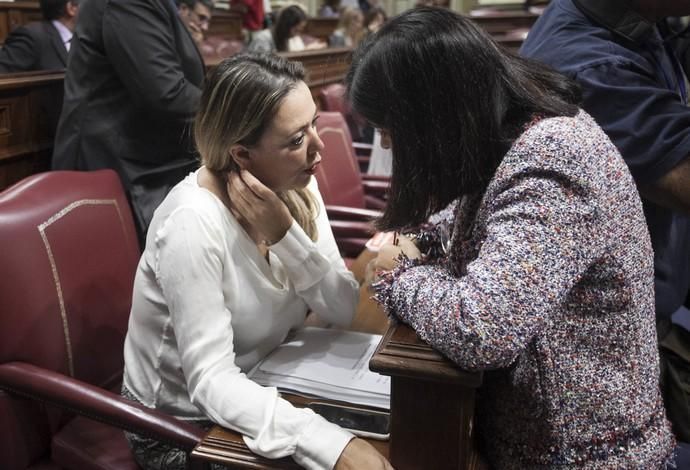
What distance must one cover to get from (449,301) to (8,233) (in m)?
0.89

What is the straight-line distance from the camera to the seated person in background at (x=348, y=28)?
679cm

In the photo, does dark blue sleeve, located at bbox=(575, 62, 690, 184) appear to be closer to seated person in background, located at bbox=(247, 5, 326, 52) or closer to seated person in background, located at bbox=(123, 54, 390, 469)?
seated person in background, located at bbox=(123, 54, 390, 469)

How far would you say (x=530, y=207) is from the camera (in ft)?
2.51

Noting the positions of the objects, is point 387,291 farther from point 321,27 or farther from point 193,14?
point 321,27

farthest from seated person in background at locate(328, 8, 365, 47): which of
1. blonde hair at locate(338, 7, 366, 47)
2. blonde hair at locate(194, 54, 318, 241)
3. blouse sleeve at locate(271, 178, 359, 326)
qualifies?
blonde hair at locate(194, 54, 318, 241)

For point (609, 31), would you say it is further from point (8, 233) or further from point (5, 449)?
point (5, 449)

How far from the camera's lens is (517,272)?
744mm

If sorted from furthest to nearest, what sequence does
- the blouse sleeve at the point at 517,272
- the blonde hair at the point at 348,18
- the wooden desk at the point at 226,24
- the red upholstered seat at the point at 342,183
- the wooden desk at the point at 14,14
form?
the blonde hair at the point at 348,18, the wooden desk at the point at 226,24, the wooden desk at the point at 14,14, the red upholstered seat at the point at 342,183, the blouse sleeve at the point at 517,272

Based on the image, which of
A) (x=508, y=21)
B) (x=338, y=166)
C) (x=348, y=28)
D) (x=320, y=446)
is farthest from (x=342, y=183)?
(x=348, y=28)

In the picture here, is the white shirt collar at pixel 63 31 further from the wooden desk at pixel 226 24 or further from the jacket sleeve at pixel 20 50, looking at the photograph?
the wooden desk at pixel 226 24

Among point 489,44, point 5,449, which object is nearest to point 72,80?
point 5,449

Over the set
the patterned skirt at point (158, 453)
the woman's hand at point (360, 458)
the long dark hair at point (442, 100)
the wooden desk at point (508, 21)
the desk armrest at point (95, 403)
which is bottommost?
the wooden desk at point (508, 21)

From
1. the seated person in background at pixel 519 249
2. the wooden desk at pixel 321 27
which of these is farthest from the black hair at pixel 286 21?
the seated person in background at pixel 519 249

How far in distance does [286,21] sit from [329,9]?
4.16 m
